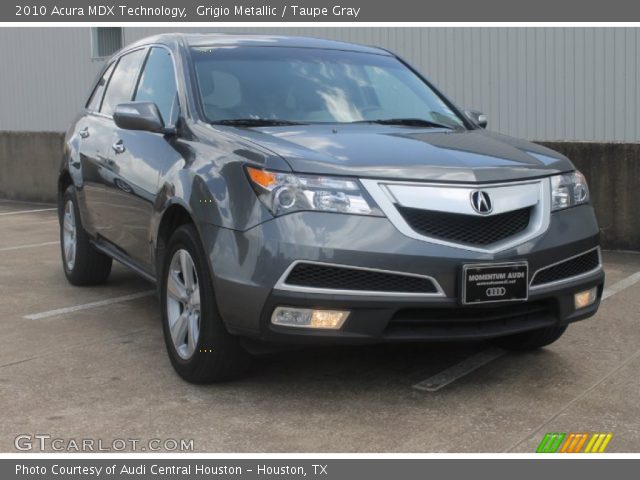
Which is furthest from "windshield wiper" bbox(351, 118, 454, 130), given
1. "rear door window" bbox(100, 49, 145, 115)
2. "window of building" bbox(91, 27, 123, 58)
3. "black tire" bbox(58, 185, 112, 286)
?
"window of building" bbox(91, 27, 123, 58)

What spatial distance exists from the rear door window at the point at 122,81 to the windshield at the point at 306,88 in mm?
975

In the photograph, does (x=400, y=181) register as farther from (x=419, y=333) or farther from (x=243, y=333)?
(x=243, y=333)

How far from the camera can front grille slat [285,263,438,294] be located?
4.05 m

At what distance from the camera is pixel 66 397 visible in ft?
14.8

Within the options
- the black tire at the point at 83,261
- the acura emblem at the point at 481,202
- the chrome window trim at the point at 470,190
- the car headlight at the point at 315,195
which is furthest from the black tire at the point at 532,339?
the black tire at the point at 83,261

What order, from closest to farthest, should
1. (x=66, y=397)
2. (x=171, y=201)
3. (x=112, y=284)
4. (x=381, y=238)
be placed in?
(x=381, y=238), (x=66, y=397), (x=171, y=201), (x=112, y=284)

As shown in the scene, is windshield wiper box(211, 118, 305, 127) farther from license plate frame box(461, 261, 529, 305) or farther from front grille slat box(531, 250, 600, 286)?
front grille slat box(531, 250, 600, 286)

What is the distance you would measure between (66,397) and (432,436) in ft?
5.76

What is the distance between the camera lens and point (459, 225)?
4172mm

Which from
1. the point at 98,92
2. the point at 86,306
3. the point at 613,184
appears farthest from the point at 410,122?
the point at 613,184

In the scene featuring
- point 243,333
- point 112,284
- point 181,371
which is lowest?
point 112,284

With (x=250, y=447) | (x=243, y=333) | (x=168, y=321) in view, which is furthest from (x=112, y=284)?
(x=250, y=447)

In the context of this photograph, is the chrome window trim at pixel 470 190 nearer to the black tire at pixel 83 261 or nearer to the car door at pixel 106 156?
the car door at pixel 106 156

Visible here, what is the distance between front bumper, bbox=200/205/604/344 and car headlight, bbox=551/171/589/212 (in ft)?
1.01
